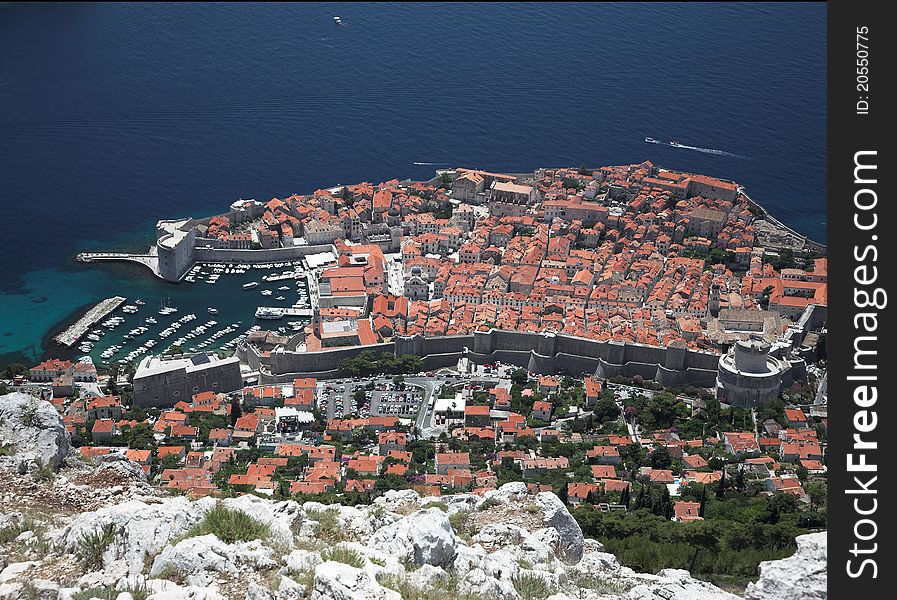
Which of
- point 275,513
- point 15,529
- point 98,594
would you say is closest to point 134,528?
point 98,594

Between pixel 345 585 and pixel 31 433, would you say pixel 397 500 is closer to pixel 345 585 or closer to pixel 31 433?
pixel 345 585

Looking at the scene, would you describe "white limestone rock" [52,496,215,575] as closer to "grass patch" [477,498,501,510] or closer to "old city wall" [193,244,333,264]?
"grass patch" [477,498,501,510]

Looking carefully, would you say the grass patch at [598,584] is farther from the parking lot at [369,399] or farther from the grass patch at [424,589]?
the parking lot at [369,399]

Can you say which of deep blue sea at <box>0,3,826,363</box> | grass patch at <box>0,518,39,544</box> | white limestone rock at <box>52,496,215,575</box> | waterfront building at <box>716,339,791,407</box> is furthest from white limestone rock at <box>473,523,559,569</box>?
deep blue sea at <box>0,3,826,363</box>

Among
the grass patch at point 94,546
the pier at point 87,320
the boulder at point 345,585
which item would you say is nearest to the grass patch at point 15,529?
the grass patch at point 94,546

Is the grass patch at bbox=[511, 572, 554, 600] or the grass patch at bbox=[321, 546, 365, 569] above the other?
the grass patch at bbox=[321, 546, 365, 569]

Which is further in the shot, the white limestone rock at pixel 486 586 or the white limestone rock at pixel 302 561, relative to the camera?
the white limestone rock at pixel 486 586
